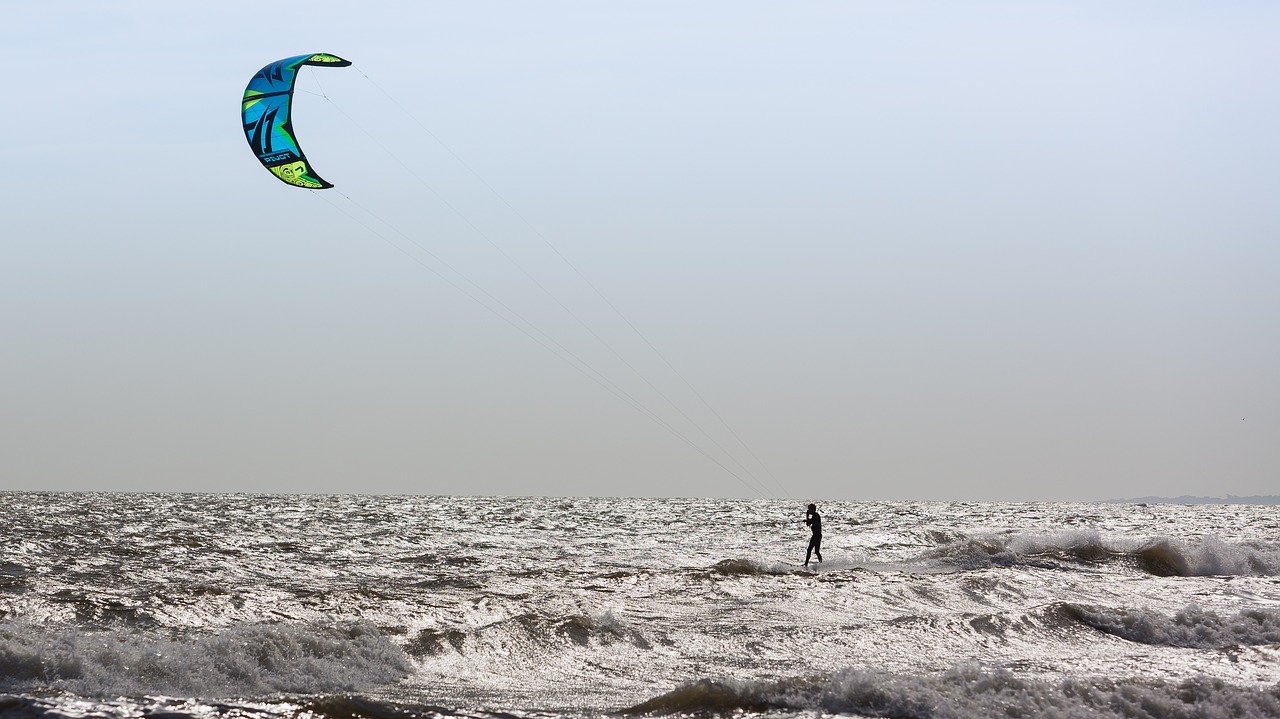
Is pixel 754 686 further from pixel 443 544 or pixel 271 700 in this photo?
pixel 443 544

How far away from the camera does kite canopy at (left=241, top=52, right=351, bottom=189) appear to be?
14.2 m

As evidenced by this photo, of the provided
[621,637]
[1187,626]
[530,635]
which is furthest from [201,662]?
[1187,626]

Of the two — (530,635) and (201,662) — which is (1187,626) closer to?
(530,635)

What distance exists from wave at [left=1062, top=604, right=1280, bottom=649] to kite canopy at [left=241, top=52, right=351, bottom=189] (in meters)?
11.0

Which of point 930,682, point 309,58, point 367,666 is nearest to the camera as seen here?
point 930,682

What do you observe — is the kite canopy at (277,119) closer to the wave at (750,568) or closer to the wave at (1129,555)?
the wave at (750,568)

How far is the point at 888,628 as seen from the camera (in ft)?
34.4

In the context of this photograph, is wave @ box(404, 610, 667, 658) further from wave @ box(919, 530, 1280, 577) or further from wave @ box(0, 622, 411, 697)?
wave @ box(919, 530, 1280, 577)

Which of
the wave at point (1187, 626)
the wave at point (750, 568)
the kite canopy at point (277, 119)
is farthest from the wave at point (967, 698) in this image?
the kite canopy at point (277, 119)

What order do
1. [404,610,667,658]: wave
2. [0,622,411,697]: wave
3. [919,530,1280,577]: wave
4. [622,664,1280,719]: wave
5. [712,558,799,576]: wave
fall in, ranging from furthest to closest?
1. [919,530,1280,577]: wave
2. [712,558,799,576]: wave
3. [404,610,667,658]: wave
4. [0,622,411,697]: wave
5. [622,664,1280,719]: wave

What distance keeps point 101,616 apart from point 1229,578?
1669cm

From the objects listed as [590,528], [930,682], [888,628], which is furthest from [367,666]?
[590,528]

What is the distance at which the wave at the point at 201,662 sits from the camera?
294 inches

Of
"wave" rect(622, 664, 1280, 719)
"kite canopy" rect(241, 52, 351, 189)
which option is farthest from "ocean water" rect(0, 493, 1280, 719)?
"kite canopy" rect(241, 52, 351, 189)
